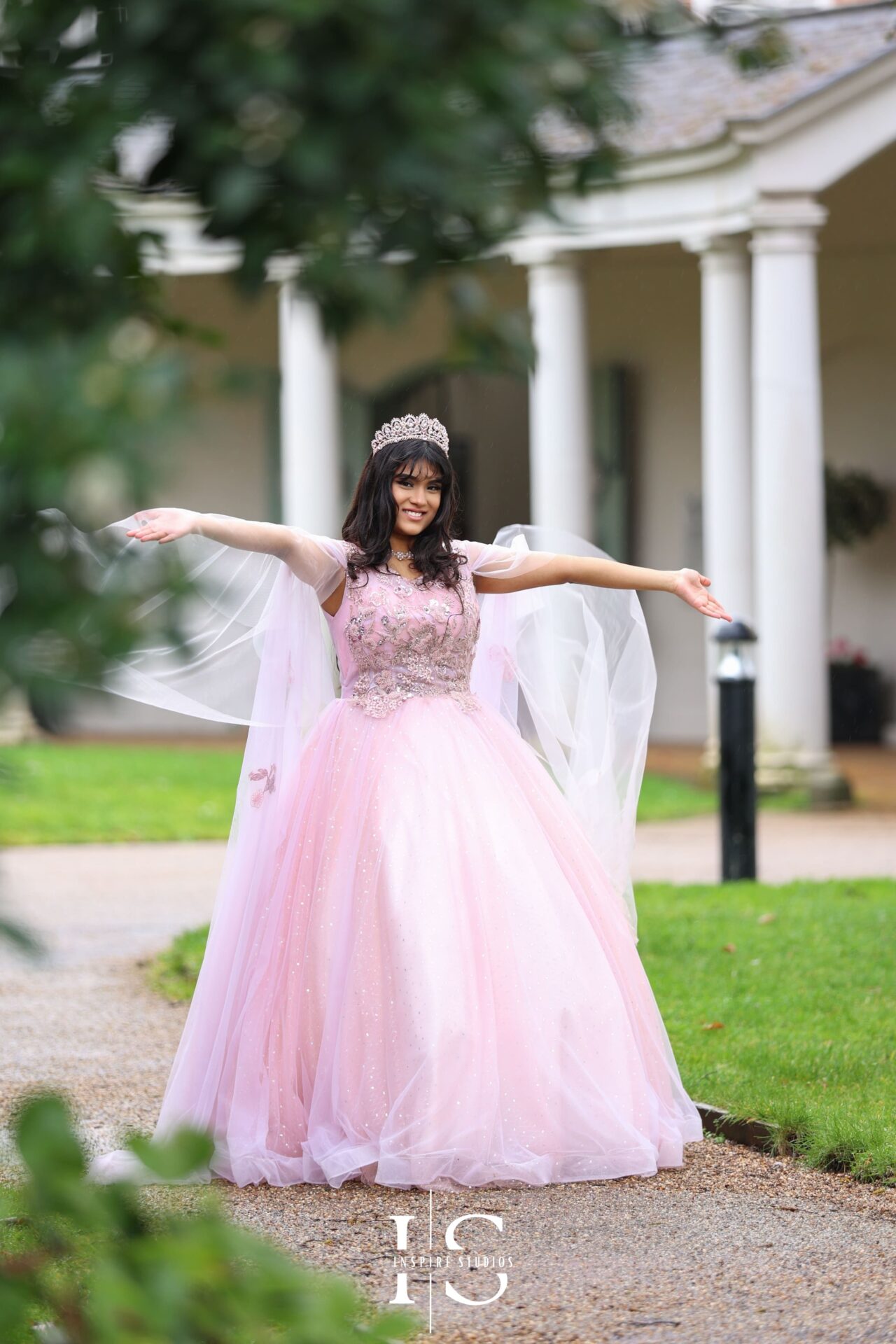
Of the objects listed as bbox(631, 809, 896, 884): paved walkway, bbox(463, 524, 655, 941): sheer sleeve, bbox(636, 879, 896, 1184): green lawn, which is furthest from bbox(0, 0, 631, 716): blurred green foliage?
bbox(631, 809, 896, 884): paved walkway

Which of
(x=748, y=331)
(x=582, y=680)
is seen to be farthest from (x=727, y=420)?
(x=582, y=680)

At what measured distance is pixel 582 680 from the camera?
5.31 meters

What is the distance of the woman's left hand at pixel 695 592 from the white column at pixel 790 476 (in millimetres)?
7133

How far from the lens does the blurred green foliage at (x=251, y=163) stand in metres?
1.32

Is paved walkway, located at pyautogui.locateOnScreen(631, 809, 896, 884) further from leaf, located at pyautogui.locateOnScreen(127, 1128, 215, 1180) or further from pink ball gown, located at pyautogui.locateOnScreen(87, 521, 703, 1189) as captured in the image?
leaf, located at pyautogui.locateOnScreen(127, 1128, 215, 1180)

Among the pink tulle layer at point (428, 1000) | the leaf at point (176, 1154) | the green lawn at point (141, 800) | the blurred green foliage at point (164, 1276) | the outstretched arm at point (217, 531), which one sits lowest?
the green lawn at point (141, 800)

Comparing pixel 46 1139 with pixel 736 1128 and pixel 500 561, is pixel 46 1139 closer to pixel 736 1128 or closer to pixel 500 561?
pixel 736 1128

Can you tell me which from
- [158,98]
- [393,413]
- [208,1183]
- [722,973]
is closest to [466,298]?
[158,98]

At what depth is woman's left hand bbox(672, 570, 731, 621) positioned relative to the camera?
15.0 feet

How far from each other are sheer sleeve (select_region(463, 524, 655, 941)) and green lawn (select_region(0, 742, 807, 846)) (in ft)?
17.0

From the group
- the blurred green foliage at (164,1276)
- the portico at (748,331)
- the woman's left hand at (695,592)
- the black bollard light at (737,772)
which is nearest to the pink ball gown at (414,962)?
the woman's left hand at (695,592)

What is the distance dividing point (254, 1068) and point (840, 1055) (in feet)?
5.88

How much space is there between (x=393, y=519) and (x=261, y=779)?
0.74 m

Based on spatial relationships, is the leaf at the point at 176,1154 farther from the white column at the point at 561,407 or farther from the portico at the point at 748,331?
the white column at the point at 561,407
